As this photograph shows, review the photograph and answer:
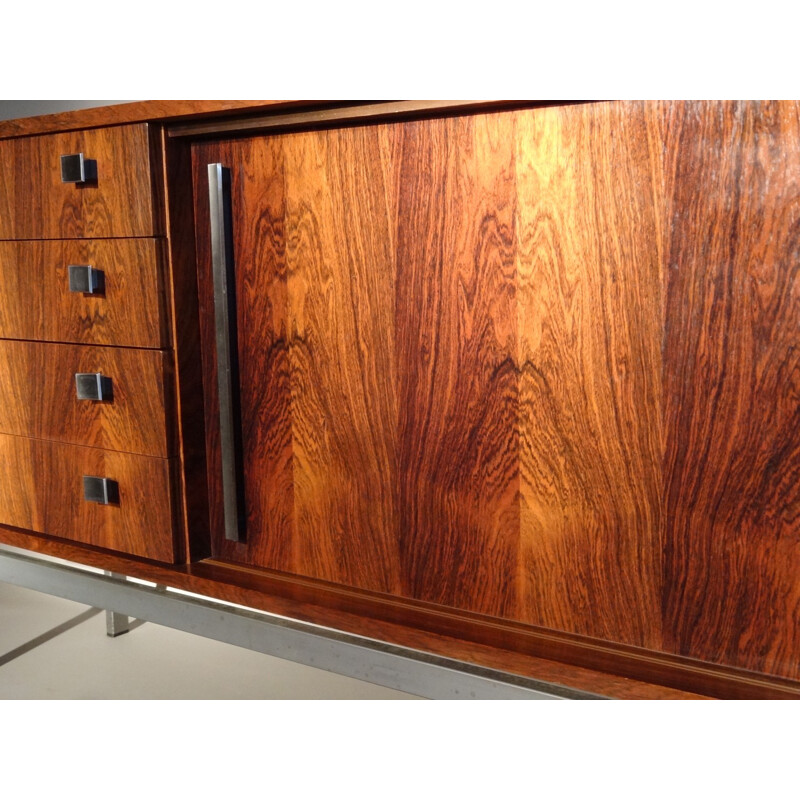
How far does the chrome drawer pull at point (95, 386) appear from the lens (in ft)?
4.04

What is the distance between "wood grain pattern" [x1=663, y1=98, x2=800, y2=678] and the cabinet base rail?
173mm

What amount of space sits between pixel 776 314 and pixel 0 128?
1045 millimetres

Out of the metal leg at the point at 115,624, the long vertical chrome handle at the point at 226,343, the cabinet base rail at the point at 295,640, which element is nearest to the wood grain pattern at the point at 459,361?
the cabinet base rail at the point at 295,640

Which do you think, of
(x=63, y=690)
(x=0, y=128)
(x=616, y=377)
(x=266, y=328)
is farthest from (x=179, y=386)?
(x=63, y=690)

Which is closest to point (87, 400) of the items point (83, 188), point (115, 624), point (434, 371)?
point (83, 188)

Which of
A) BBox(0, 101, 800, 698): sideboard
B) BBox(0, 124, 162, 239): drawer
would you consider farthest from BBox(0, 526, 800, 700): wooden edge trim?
→ BBox(0, 124, 162, 239): drawer

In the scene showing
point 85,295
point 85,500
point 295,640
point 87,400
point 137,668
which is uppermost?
point 85,295

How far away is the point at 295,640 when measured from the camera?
3.61ft

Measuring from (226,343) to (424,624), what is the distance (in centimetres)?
45

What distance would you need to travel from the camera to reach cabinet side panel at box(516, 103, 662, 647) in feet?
3.00

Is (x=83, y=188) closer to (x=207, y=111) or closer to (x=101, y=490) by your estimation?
(x=207, y=111)

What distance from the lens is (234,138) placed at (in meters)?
1.14

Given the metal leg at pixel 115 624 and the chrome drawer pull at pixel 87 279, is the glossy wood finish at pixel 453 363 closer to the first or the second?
the chrome drawer pull at pixel 87 279

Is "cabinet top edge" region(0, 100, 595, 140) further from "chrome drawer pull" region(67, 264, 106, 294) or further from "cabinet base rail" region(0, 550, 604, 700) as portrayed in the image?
"cabinet base rail" region(0, 550, 604, 700)
